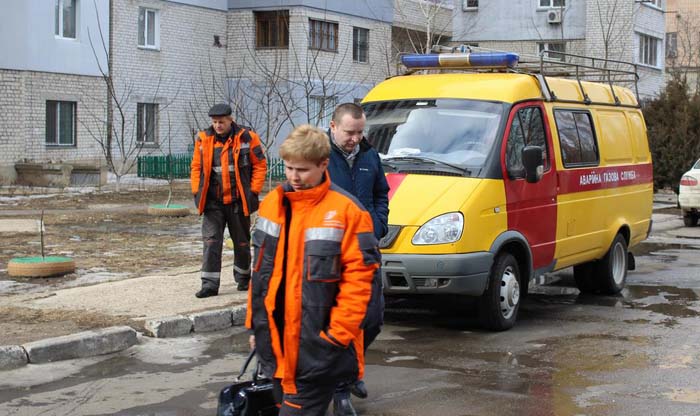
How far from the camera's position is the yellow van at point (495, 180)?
9055mm

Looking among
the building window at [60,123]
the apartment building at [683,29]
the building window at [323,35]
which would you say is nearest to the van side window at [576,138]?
the building window at [60,123]

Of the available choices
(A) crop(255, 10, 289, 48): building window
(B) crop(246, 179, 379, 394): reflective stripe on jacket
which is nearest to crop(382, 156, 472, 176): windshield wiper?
(B) crop(246, 179, 379, 394): reflective stripe on jacket

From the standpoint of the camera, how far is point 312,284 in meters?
4.52

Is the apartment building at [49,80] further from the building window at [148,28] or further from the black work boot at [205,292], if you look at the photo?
the black work boot at [205,292]

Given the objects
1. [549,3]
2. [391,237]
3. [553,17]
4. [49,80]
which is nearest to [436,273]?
[391,237]

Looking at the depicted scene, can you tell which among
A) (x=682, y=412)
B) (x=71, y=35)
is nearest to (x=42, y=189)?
(x=71, y=35)

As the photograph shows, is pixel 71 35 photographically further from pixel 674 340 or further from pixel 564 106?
pixel 674 340

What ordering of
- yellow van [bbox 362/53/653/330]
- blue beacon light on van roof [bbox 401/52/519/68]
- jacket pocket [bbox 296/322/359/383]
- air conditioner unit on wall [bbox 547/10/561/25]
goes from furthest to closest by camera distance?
air conditioner unit on wall [bbox 547/10/561/25] → blue beacon light on van roof [bbox 401/52/519/68] → yellow van [bbox 362/53/653/330] → jacket pocket [bbox 296/322/359/383]

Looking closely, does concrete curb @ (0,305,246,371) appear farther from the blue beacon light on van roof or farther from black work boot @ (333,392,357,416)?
the blue beacon light on van roof

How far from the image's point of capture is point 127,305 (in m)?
9.95

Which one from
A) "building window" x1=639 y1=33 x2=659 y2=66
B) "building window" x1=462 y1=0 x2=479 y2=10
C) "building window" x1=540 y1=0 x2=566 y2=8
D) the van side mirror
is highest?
"building window" x1=462 y1=0 x2=479 y2=10

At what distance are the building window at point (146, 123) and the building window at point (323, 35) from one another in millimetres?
5943

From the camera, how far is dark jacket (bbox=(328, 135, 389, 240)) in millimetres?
6957

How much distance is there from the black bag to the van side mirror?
507cm
